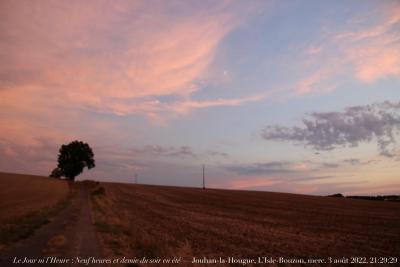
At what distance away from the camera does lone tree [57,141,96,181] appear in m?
131

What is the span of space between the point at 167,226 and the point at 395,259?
1384 cm

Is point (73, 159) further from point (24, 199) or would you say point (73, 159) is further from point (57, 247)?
point (57, 247)

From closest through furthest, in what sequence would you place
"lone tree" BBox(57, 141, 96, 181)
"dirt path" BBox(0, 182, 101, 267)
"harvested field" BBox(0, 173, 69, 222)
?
"dirt path" BBox(0, 182, 101, 267) < "harvested field" BBox(0, 173, 69, 222) < "lone tree" BBox(57, 141, 96, 181)

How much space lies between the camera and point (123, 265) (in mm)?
14055

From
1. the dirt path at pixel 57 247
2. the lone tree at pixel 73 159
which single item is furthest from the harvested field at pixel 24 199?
the lone tree at pixel 73 159

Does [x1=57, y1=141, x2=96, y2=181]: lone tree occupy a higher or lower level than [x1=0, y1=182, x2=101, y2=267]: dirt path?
higher

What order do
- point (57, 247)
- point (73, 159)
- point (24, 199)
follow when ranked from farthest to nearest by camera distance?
1. point (73, 159)
2. point (24, 199)
3. point (57, 247)

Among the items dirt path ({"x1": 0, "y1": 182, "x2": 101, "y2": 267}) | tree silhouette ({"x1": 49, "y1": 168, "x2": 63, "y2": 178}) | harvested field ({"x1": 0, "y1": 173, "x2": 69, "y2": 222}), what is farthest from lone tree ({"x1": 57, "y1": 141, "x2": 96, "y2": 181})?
dirt path ({"x1": 0, "y1": 182, "x2": 101, "y2": 267})

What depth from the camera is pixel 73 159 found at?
13138cm

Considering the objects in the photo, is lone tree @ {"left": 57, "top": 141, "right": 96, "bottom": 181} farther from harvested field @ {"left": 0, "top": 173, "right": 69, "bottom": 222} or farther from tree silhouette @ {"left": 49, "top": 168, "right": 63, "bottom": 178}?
harvested field @ {"left": 0, "top": 173, "right": 69, "bottom": 222}

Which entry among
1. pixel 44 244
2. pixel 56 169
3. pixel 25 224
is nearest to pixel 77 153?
pixel 56 169

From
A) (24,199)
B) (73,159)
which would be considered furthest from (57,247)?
(73,159)

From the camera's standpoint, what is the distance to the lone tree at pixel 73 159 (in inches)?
5172

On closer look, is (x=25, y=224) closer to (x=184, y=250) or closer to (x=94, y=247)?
(x=94, y=247)
